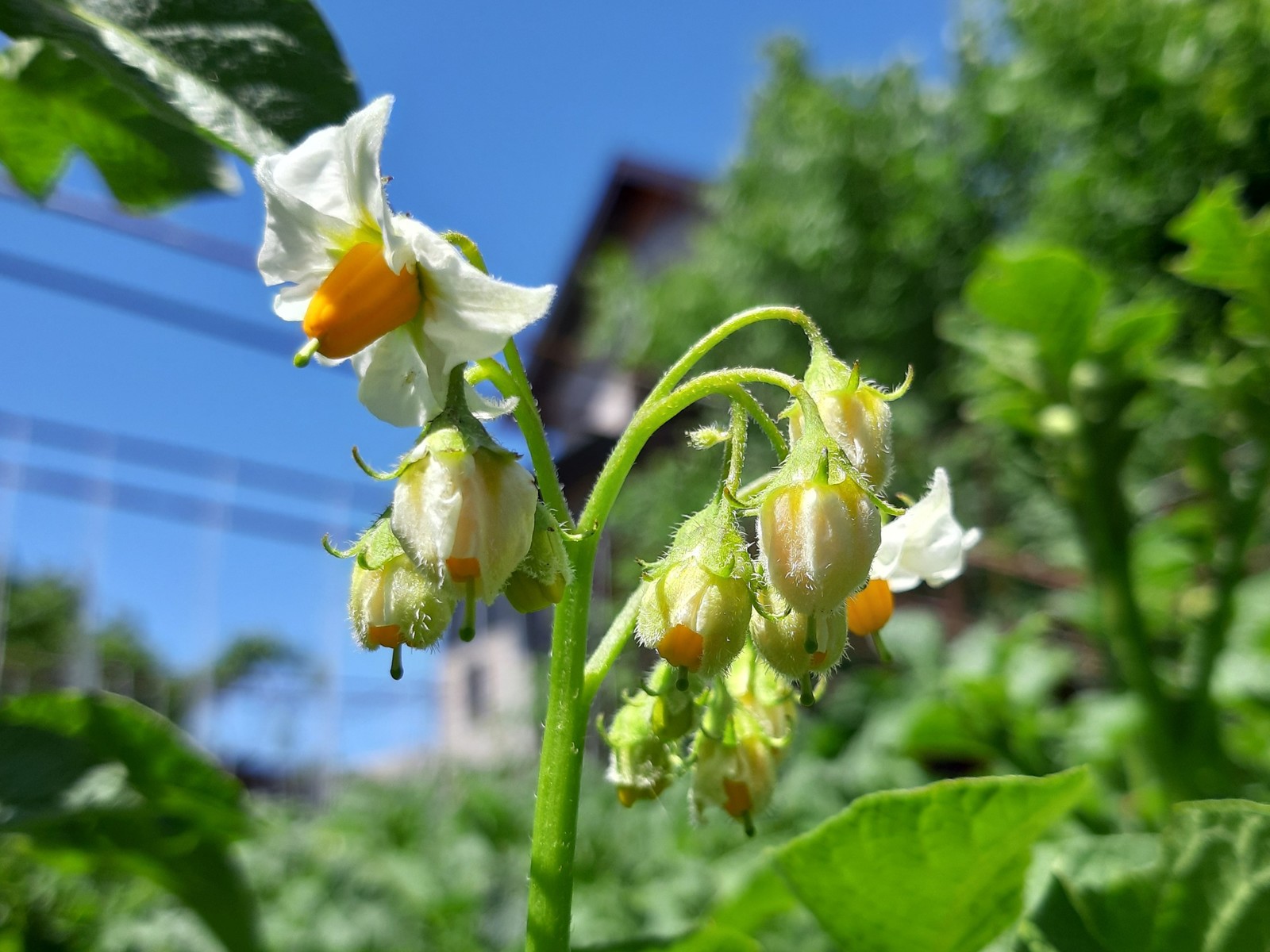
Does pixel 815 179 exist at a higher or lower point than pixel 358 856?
higher

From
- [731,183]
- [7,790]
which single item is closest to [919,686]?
[7,790]

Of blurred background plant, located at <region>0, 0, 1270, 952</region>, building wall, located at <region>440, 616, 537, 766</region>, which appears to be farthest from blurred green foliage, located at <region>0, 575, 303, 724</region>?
blurred background plant, located at <region>0, 0, 1270, 952</region>

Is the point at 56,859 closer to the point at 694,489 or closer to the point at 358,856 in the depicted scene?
the point at 358,856

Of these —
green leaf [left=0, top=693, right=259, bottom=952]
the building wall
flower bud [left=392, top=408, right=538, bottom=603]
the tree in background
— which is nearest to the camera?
flower bud [left=392, top=408, right=538, bottom=603]

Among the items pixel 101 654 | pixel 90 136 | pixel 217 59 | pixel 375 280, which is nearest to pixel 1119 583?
pixel 375 280

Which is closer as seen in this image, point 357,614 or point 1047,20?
point 357,614

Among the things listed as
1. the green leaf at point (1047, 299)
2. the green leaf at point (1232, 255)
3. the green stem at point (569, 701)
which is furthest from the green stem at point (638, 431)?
the green leaf at point (1232, 255)

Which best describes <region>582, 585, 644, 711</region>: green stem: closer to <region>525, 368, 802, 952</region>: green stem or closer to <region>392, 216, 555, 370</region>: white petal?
<region>525, 368, 802, 952</region>: green stem

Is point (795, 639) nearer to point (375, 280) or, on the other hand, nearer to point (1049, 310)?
point (375, 280)

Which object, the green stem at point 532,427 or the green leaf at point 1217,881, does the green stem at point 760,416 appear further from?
the green leaf at point 1217,881
